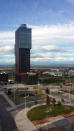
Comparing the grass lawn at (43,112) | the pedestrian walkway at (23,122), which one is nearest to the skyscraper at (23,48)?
the grass lawn at (43,112)

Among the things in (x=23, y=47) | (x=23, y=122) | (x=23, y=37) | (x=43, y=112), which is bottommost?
(x=23, y=122)

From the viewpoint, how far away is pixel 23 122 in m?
17.6

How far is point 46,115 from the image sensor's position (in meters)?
19.4

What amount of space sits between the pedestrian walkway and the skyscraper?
42250mm

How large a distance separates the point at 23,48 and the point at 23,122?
46459mm

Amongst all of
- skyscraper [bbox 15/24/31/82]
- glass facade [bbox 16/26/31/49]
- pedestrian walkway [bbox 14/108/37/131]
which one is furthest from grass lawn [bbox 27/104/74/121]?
glass facade [bbox 16/26/31/49]

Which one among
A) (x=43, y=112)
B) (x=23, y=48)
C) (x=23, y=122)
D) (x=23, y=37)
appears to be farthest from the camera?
(x=23, y=48)

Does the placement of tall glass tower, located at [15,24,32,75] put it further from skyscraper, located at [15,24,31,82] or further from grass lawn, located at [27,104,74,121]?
grass lawn, located at [27,104,74,121]

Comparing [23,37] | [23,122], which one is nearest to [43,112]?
[23,122]

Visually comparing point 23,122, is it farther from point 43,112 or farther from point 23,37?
point 23,37

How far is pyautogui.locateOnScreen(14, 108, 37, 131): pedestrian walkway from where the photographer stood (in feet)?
52.3

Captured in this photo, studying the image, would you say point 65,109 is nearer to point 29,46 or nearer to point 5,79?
point 5,79

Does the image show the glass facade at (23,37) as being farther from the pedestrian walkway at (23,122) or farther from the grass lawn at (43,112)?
the pedestrian walkway at (23,122)

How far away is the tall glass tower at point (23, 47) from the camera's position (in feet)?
200
